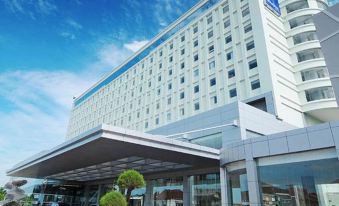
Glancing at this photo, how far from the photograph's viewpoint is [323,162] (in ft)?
39.7

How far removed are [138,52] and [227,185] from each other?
116 feet

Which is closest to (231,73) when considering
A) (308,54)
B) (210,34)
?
(210,34)

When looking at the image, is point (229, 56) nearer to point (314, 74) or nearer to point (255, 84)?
point (255, 84)

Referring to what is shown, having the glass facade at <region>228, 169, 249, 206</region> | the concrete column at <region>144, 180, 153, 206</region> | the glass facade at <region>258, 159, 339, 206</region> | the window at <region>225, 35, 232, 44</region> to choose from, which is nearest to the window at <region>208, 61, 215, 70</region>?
the window at <region>225, 35, 232, 44</region>

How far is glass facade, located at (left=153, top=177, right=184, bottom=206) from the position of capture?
2250 cm

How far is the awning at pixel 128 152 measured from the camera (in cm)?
1402

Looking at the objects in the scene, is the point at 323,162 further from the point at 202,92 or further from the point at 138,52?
the point at 138,52

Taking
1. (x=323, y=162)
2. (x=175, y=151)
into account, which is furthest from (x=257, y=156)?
(x=175, y=151)

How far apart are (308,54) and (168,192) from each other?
21.2 meters

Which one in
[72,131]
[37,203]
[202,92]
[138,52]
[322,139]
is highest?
[138,52]

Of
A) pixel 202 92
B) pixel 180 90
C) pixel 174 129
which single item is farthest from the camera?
pixel 180 90

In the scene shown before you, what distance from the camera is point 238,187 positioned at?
51.7 ft

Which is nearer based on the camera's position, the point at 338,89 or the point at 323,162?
the point at 338,89

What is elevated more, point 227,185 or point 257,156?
point 257,156
